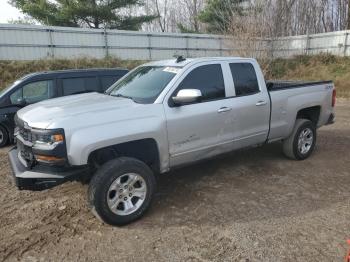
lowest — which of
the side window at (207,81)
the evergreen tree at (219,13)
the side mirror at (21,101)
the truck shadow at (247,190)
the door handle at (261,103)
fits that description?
the truck shadow at (247,190)

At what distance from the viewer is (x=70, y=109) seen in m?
3.74

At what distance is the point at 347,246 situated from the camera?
3.29 metres

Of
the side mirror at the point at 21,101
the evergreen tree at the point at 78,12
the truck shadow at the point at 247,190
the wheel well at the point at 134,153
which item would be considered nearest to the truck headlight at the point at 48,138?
the wheel well at the point at 134,153

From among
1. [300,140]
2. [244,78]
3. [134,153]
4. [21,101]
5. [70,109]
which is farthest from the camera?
[21,101]

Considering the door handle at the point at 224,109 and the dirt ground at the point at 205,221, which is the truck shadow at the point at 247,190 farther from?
the door handle at the point at 224,109

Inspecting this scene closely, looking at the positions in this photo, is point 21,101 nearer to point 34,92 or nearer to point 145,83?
point 34,92

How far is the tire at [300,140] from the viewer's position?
18.9 ft

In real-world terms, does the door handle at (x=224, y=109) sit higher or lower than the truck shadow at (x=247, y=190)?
higher

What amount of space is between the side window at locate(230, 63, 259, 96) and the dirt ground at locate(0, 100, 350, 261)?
4.49 feet

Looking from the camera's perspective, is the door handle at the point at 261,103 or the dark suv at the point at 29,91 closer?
the door handle at the point at 261,103

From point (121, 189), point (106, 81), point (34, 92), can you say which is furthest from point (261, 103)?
point (34, 92)

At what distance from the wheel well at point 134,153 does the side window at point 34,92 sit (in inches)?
174

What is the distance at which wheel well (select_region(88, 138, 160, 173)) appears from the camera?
3883 mm

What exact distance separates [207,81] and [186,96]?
2.62 ft
